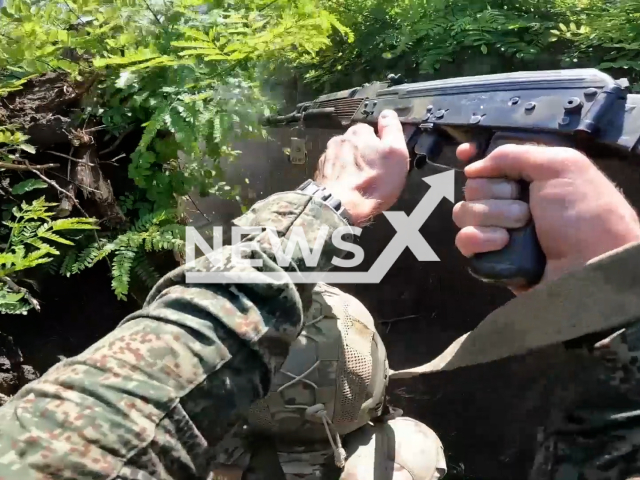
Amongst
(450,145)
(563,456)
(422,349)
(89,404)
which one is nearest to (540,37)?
(450,145)

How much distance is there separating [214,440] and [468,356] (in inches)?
19.9

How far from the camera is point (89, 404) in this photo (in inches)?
21.3

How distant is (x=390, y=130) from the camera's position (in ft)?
3.48

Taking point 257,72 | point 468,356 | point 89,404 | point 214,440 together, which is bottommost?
point 468,356

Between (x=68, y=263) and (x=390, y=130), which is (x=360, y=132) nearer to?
(x=390, y=130)

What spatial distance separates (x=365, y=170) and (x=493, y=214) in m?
0.24

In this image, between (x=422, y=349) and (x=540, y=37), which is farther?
(x=422, y=349)

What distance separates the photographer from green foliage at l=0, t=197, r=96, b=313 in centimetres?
134

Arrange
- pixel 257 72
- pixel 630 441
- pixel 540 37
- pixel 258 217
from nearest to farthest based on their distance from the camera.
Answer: pixel 630 441, pixel 258 217, pixel 540 37, pixel 257 72

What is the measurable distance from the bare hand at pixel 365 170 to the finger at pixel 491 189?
0.48ft

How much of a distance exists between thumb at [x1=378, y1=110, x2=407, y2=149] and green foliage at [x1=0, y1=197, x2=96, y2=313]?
2.56 feet

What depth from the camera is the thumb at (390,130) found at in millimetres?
1011

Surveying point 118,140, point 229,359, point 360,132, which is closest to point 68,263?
point 118,140

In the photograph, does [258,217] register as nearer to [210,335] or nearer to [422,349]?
[210,335]
